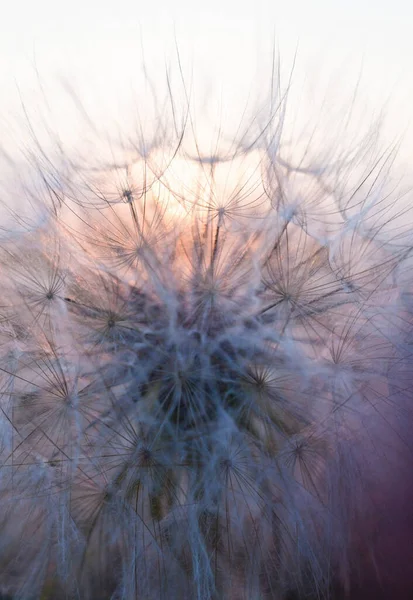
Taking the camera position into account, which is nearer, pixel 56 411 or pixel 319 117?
pixel 56 411

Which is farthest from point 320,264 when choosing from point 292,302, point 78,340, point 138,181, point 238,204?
point 78,340

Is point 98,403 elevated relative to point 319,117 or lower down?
Answer: lower down

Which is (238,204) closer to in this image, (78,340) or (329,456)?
(78,340)

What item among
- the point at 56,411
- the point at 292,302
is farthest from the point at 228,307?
the point at 56,411

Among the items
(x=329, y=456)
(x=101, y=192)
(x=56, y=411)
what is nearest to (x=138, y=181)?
(x=101, y=192)

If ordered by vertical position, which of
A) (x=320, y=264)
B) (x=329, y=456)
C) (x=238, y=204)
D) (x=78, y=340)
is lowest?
(x=329, y=456)

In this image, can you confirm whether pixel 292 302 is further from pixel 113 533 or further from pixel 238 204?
pixel 113 533

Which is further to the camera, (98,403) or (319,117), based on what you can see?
(319,117)

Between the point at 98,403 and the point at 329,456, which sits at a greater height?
the point at 98,403

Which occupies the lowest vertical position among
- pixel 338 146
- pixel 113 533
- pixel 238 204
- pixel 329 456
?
pixel 113 533
